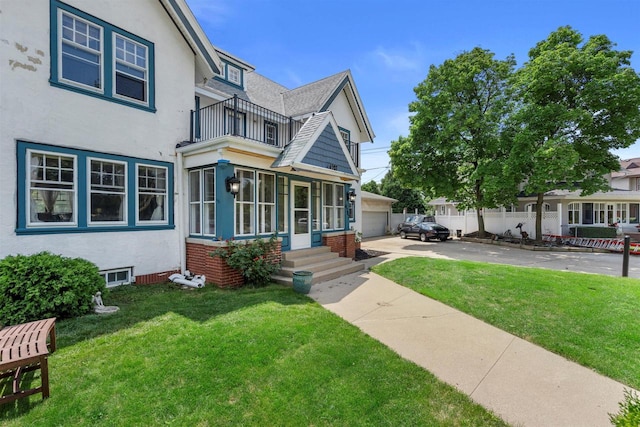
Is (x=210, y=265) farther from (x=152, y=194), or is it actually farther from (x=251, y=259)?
(x=152, y=194)

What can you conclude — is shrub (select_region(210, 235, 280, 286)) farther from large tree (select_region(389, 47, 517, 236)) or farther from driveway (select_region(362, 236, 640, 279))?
large tree (select_region(389, 47, 517, 236))

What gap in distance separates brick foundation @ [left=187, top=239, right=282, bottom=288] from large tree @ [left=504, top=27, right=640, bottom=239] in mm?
15689

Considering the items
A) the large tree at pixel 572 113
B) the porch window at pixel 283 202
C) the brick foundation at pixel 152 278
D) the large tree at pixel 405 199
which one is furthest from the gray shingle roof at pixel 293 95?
the large tree at pixel 405 199

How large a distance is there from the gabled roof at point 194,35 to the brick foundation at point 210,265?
224 inches

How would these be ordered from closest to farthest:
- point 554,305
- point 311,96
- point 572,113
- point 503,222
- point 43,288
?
point 43,288, point 554,305, point 311,96, point 572,113, point 503,222

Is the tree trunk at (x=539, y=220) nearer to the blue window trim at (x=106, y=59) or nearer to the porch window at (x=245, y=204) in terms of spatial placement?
the porch window at (x=245, y=204)

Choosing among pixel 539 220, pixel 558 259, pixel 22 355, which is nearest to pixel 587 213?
pixel 539 220

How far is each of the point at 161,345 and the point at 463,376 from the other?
13.8 ft

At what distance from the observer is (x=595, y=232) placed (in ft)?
68.9

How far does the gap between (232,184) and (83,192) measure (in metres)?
3.39

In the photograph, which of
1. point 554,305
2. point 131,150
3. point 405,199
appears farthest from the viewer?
point 405,199

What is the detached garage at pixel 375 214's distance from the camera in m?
24.6

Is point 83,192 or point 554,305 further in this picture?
point 83,192

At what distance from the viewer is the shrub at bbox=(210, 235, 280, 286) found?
7.72 meters
